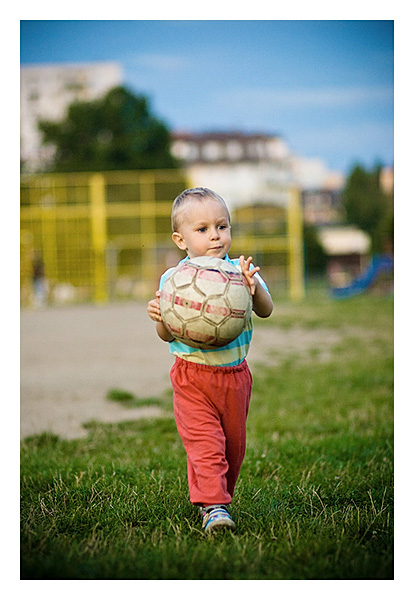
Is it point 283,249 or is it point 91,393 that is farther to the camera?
point 283,249

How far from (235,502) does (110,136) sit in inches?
1516

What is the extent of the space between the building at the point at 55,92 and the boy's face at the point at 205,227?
121 ft

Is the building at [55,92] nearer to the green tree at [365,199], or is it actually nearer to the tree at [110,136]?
the tree at [110,136]

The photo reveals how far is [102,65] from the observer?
142ft

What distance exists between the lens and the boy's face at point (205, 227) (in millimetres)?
3023

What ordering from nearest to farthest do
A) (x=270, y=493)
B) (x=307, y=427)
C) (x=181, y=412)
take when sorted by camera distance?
1. (x=181, y=412)
2. (x=270, y=493)
3. (x=307, y=427)

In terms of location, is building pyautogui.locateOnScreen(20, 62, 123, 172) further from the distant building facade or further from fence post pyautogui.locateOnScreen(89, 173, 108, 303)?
fence post pyautogui.locateOnScreen(89, 173, 108, 303)

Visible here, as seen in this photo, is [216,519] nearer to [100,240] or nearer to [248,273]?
[248,273]

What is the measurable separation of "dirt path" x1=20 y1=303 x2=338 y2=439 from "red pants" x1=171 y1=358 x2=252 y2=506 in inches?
89.0

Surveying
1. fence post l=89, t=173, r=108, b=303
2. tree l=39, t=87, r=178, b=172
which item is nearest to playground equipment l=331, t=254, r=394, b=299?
fence post l=89, t=173, r=108, b=303

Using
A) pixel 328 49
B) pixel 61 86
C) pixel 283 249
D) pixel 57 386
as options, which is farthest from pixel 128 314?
pixel 61 86

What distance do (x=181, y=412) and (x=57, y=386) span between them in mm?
4522

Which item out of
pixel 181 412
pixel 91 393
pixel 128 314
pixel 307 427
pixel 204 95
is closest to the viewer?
pixel 181 412
